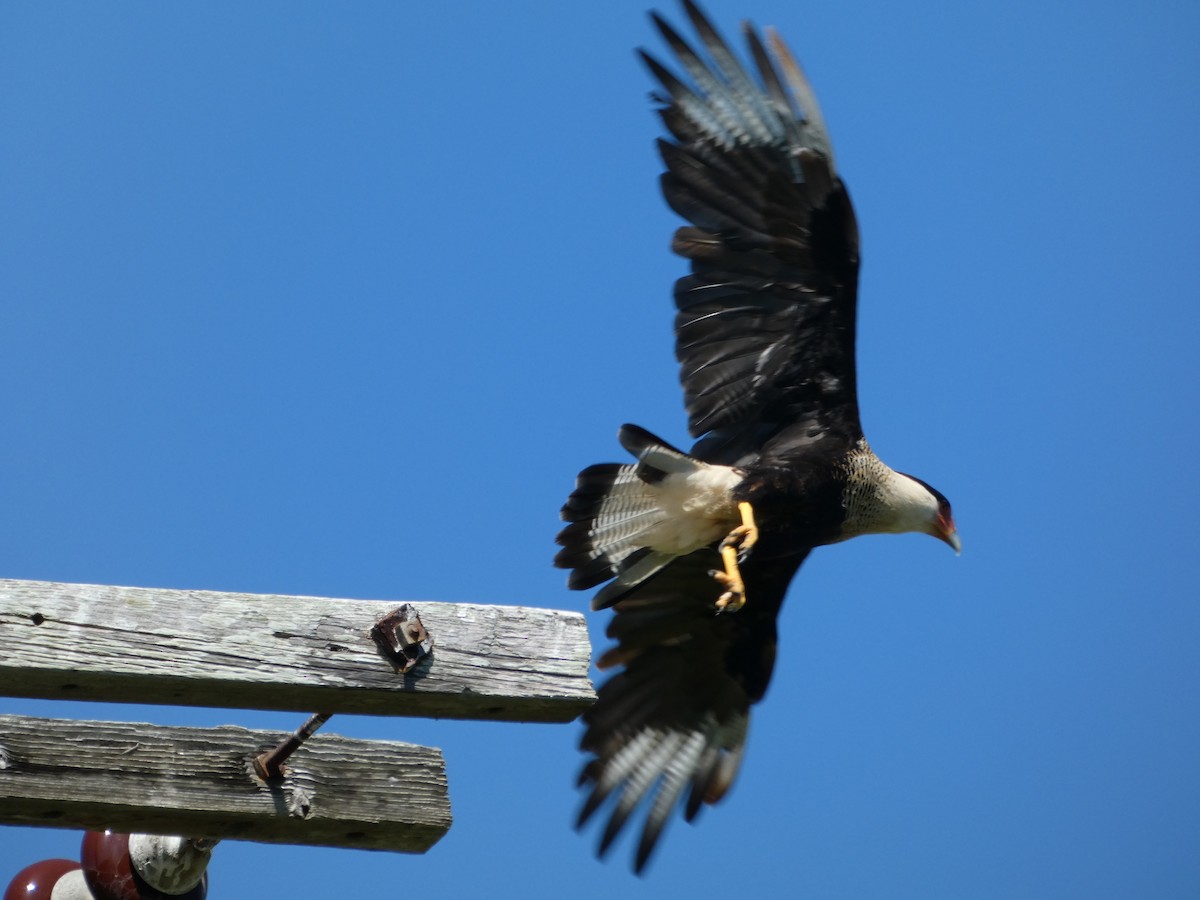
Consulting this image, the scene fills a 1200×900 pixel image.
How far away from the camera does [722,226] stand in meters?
5.14

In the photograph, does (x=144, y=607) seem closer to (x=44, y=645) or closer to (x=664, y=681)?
(x=44, y=645)

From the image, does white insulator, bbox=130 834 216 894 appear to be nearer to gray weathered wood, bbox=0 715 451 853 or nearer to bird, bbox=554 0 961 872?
gray weathered wood, bbox=0 715 451 853

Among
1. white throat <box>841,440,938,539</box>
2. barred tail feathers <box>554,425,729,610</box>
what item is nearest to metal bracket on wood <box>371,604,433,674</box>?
barred tail feathers <box>554,425,729,610</box>

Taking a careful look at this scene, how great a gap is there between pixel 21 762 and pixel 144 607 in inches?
17.2

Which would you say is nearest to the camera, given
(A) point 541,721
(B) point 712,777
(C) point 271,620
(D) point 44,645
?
(D) point 44,645

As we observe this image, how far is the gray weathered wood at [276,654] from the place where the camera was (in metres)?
2.14

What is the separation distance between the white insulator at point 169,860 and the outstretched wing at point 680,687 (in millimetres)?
2313

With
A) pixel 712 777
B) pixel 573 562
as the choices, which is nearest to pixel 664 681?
pixel 712 777

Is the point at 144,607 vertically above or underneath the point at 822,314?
underneath

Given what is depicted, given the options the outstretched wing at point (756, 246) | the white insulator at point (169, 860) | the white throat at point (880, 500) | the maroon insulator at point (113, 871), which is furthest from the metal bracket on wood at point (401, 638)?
the white throat at point (880, 500)

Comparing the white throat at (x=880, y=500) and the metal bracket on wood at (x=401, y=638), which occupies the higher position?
the white throat at (x=880, y=500)

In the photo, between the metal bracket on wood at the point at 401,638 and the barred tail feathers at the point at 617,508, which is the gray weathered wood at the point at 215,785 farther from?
the barred tail feathers at the point at 617,508

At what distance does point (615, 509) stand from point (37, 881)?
2.35 meters

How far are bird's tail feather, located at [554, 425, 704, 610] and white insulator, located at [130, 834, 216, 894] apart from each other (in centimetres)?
214
